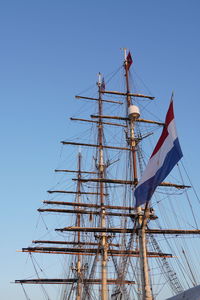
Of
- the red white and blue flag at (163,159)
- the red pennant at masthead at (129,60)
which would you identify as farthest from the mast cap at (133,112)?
the red white and blue flag at (163,159)

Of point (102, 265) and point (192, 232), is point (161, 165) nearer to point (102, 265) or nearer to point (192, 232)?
point (192, 232)

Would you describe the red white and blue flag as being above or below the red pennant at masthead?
below

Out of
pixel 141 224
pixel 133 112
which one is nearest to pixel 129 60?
pixel 133 112

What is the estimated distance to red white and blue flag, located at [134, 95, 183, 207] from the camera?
40.6ft

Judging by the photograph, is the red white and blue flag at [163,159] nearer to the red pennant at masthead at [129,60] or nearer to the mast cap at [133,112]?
the mast cap at [133,112]

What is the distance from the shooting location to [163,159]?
42.0ft

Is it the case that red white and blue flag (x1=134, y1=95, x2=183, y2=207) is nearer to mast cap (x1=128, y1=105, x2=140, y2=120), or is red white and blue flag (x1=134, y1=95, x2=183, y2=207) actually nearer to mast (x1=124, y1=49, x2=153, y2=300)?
mast (x1=124, y1=49, x2=153, y2=300)

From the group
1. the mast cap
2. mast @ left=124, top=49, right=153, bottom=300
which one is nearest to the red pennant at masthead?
mast @ left=124, top=49, right=153, bottom=300

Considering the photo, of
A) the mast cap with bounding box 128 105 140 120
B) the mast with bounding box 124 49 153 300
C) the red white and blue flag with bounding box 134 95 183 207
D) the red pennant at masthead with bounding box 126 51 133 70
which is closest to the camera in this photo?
the red white and blue flag with bounding box 134 95 183 207

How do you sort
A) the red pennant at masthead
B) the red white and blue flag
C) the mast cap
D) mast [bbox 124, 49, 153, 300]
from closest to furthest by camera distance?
1. the red white and blue flag
2. mast [bbox 124, 49, 153, 300]
3. the mast cap
4. the red pennant at masthead

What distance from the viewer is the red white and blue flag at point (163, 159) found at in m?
12.4

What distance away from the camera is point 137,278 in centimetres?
1753

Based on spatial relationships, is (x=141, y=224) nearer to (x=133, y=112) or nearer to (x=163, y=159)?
(x=163, y=159)

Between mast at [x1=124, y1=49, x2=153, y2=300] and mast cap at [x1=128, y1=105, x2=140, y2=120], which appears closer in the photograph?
mast at [x1=124, y1=49, x2=153, y2=300]
